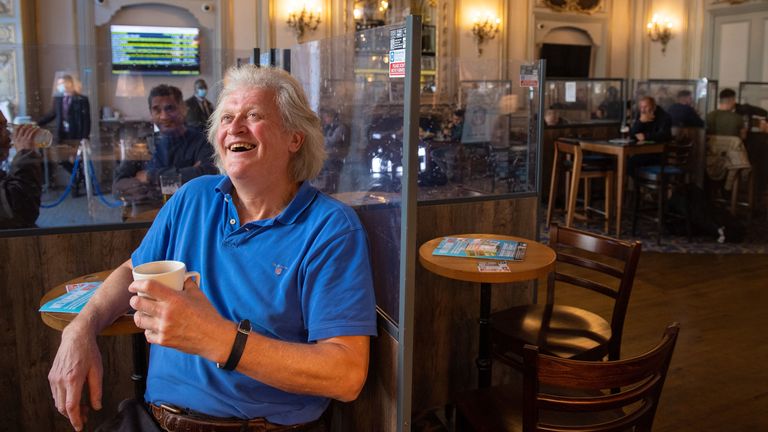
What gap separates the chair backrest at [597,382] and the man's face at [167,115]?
2.01 m

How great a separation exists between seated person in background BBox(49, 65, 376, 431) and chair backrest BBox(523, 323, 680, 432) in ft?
1.20

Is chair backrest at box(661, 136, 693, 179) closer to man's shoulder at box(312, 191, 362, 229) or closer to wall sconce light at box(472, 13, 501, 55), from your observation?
wall sconce light at box(472, 13, 501, 55)

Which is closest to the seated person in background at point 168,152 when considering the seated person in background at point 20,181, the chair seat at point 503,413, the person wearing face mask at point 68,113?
the person wearing face mask at point 68,113

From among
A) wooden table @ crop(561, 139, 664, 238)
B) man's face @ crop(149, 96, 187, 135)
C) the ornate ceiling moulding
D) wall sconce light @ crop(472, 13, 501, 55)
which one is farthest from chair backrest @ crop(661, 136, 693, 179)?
the ornate ceiling moulding

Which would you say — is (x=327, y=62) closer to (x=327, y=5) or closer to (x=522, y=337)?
(x=522, y=337)

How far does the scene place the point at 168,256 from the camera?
1.70 meters

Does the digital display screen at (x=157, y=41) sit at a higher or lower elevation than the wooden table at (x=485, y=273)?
higher

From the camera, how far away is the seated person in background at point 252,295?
4.23ft

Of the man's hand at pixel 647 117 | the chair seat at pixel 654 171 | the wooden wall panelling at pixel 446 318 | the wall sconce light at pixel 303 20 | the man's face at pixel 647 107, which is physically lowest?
the wooden wall panelling at pixel 446 318

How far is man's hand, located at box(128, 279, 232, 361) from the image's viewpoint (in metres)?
1.17

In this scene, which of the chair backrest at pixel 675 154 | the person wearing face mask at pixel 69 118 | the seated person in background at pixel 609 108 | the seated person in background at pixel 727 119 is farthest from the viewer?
the seated person in background at pixel 609 108

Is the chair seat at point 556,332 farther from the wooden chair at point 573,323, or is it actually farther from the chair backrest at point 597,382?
the chair backrest at point 597,382

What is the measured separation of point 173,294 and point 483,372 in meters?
1.64

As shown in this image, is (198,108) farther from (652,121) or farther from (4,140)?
(652,121)
